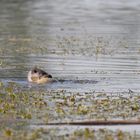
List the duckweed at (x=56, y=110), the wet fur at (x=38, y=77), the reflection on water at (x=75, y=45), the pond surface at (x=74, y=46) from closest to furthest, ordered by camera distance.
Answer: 1. the duckweed at (x=56, y=110)
2. the wet fur at (x=38, y=77)
3. the pond surface at (x=74, y=46)
4. the reflection on water at (x=75, y=45)

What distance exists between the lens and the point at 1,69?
74.8 feet

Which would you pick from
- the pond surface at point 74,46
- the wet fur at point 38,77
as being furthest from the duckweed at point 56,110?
the pond surface at point 74,46

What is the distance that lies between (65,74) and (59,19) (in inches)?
694

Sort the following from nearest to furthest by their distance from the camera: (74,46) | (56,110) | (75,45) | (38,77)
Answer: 1. (56,110)
2. (38,77)
3. (74,46)
4. (75,45)

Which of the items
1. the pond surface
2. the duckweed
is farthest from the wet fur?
the duckweed

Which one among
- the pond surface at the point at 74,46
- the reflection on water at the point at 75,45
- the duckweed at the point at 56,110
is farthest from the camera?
the reflection on water at the point at 75,45

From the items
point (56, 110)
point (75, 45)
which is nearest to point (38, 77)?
point (56, 110)

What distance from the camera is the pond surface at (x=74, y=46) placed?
68.8 feet

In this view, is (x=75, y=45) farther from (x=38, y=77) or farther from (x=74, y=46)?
(x=38, y=77)

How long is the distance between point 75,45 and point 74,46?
0.89ft

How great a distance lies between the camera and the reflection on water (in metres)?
21.5

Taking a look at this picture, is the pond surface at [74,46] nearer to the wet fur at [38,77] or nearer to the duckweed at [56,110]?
the wet fur at [38,77]

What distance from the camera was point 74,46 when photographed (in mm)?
28266

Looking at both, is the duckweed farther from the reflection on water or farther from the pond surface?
the reflection on water
